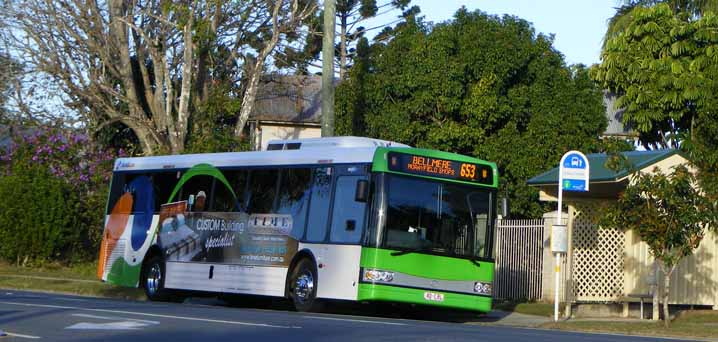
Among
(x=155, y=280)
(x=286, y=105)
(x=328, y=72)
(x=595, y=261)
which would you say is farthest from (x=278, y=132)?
(x=595, y=261)

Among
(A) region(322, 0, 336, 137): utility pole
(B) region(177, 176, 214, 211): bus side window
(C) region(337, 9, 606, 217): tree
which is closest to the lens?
(B) region(177, 176, 214, 211): bus side window

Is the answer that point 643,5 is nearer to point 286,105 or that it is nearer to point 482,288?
point 286,105

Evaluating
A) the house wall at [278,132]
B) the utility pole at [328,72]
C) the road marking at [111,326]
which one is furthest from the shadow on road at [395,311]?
the house wall at [278,132]

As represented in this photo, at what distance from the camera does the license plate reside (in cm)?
1962

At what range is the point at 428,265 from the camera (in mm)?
19703

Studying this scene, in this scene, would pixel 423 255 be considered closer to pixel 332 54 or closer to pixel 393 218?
pixel 393 218

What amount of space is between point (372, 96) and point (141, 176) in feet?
36.4

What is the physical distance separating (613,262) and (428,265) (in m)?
5.93

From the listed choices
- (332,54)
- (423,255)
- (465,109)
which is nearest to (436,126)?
(465,109)

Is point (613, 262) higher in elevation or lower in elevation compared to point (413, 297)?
higher

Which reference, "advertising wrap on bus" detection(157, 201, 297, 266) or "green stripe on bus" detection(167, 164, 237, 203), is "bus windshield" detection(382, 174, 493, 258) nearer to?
"advertising wrap on bus" detection(157, 201, 297, 266)

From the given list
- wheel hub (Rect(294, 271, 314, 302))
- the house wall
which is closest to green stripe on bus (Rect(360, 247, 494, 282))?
wheel hub (Rect(294, 271, 314, 302))

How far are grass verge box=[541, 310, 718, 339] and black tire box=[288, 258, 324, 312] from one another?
3.93 metres

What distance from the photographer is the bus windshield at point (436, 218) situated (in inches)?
771
